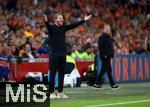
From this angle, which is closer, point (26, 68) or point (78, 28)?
point (26, 68)

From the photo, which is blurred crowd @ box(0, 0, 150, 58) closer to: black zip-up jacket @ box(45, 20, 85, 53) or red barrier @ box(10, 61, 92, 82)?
red barrier @ box(10, 61, 92, 82)

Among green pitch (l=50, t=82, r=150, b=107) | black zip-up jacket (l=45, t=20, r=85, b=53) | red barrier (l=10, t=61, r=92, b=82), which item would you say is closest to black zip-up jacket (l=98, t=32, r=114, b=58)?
green pitch (l=50, t=82, r=150, b=107)

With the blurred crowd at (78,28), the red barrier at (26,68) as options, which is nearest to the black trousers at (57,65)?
the blurred crowd at (78,28)

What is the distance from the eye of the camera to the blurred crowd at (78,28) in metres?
22.1

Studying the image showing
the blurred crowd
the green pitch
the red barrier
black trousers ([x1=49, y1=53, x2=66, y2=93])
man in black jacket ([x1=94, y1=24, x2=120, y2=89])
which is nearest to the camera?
the green pitch

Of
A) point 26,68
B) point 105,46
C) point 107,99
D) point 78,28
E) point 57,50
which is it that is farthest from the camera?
point 78,28

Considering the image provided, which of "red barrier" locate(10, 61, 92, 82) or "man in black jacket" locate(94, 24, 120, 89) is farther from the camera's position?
"red barrier" locate(10, 61, 92, 82)

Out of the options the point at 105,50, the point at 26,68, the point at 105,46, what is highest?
the point at 105,46

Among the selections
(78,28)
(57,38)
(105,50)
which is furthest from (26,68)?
(78,28)

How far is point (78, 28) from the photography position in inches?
1093

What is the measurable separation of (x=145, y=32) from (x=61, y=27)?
16.1 metres

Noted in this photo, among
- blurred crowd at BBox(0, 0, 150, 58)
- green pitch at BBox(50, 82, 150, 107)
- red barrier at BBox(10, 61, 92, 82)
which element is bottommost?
green pitch at BBox(50, 82, 150, 107)

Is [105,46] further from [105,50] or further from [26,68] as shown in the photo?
[26,68]

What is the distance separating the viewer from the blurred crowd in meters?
22.1
